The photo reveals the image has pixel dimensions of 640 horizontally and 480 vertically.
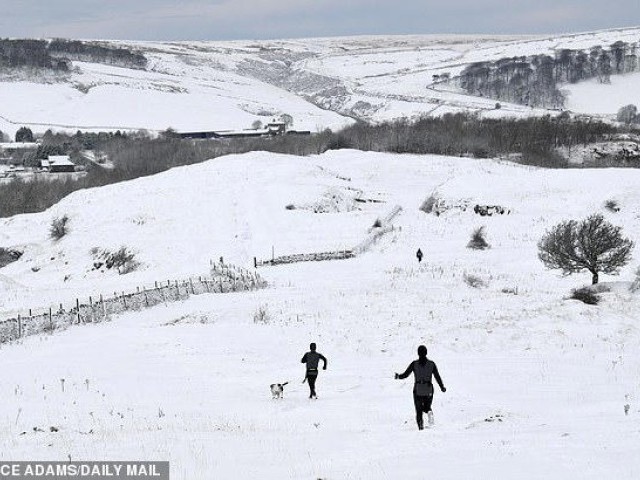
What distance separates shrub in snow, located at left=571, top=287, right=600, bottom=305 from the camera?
2528 cm

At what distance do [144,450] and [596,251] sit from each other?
84.8 feet

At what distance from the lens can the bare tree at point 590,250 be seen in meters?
31.2

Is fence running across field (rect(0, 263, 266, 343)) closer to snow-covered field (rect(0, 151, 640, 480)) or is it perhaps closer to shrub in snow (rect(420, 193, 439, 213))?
snow-covered field (rect(0, 151, 640, 480))

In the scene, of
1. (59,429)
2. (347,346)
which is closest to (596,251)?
(347,346)

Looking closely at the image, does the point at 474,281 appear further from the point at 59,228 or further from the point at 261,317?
the point at 59,228

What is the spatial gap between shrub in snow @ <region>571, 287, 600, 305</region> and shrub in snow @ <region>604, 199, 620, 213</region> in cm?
3392

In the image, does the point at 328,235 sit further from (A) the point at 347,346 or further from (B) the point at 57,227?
(A) the point at 347,346

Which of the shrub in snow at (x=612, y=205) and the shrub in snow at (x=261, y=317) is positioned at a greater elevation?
the shrub in snow at (x=261, y=317)

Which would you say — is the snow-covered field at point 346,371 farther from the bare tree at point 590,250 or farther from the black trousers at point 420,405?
the bare tree at point 590,250

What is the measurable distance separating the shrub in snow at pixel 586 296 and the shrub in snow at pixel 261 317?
11.8 metres

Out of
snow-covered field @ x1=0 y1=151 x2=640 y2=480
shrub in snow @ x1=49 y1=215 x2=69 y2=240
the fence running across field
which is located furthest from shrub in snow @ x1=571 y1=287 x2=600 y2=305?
shrub in snow @ x1=49 y1=215 x2=69 y2=240

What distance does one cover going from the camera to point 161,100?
639 feet

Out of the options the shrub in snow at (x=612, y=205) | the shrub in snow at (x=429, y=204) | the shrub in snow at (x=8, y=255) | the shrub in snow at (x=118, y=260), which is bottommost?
the shrub in snow at (x=8, y=255)

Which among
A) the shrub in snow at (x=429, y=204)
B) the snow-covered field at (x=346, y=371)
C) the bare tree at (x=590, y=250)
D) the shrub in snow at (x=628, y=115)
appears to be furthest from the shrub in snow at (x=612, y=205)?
the shrub in snow at (x=628, y=115)
